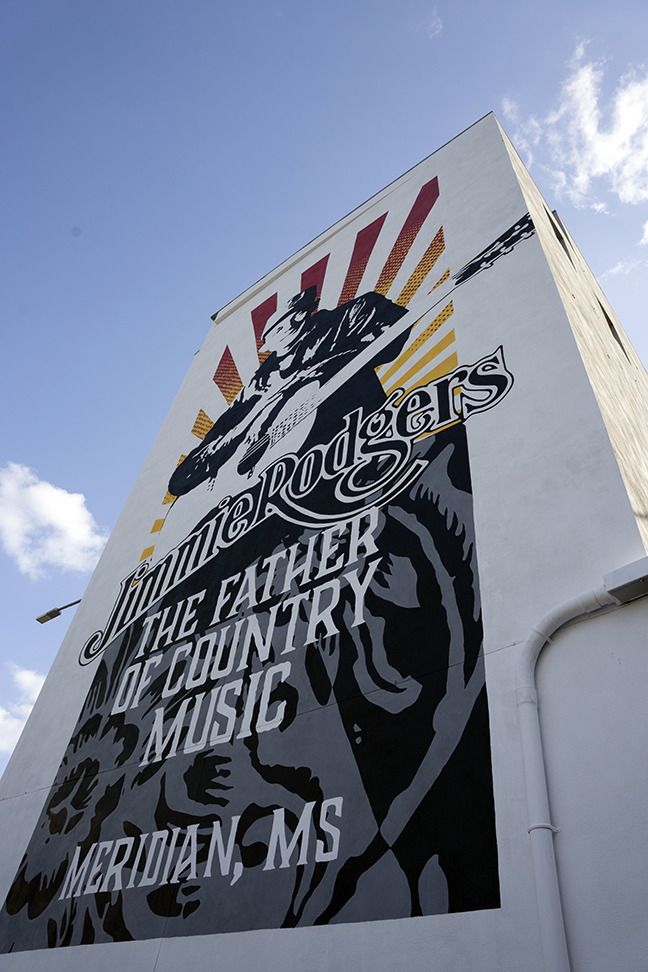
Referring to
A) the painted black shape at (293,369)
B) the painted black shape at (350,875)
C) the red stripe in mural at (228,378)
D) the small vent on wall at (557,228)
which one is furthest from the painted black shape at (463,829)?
the small vent on wall at (557,228)

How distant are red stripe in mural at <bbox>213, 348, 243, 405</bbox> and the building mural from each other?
1860 millimetres

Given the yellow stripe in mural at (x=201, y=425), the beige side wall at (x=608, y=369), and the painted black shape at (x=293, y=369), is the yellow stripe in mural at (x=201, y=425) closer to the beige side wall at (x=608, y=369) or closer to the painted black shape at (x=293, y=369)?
the painted black shape at (x=293, y=369)

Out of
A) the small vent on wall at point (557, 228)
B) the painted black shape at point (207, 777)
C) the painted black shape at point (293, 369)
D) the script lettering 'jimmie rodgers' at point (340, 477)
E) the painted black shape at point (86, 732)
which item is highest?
the small vent on wall at point (557, 228)

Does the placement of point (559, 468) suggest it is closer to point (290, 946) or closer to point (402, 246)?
point (290, 946)

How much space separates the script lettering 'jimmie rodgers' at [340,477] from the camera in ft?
18.8

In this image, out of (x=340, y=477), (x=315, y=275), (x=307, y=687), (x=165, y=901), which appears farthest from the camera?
(x=315, y=275)

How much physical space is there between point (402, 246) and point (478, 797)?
24.6 feet

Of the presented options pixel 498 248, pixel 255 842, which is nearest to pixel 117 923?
pixel 255 842

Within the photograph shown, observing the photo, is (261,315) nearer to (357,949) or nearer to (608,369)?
(608,369)

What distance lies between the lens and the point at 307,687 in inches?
189

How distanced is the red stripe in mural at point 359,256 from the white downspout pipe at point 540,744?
6.38m

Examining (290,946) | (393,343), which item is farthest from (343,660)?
(393,343)

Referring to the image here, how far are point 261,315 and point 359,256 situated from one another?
7.40 ft

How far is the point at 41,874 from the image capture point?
5586mm
